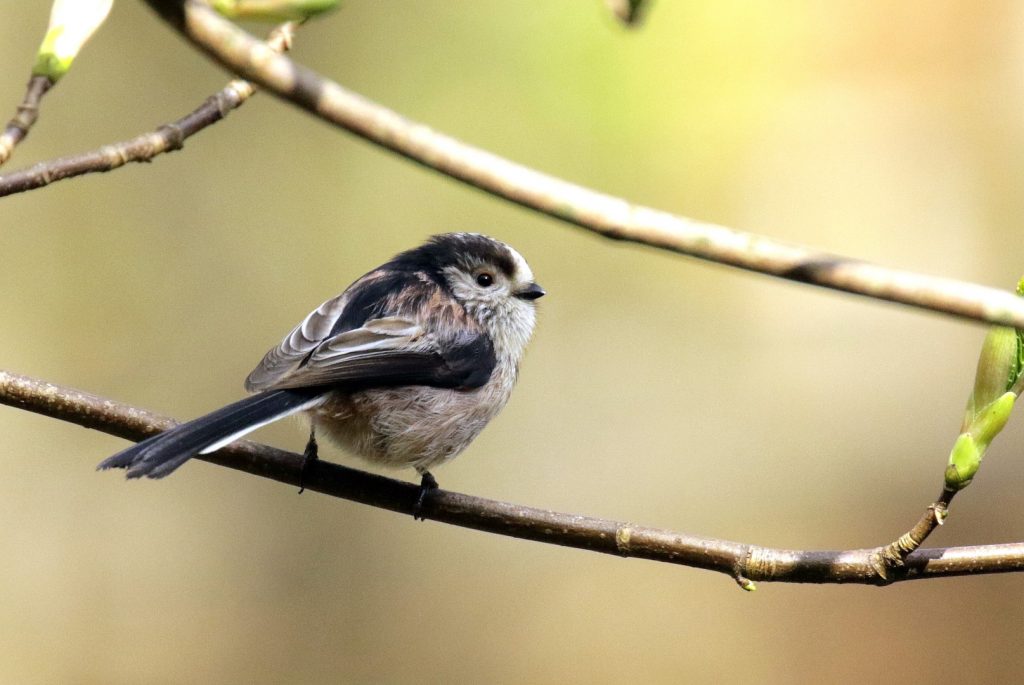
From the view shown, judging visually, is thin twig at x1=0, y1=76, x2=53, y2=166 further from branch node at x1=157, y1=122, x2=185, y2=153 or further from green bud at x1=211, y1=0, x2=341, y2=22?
green bud at x1=211, y1=0, x2=341, y2=22

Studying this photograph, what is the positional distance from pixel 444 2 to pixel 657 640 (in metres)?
3.76

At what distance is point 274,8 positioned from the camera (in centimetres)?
130

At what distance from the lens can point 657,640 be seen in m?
5.65

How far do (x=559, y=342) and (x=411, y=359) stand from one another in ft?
10.6

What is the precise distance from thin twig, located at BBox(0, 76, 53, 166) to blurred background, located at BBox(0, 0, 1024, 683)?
12.0ft

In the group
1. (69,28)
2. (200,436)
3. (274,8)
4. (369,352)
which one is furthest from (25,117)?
(369,352)

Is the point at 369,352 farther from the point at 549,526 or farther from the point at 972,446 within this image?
the point at 972,446

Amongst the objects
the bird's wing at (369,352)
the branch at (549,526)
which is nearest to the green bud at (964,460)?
the branch at (549,526)

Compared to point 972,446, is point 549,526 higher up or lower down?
lower down

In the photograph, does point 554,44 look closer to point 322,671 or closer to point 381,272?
point 381,272

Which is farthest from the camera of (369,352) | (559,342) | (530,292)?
(559,342)

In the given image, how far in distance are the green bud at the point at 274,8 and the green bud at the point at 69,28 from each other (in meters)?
0.21

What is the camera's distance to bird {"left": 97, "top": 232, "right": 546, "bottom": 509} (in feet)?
9.50

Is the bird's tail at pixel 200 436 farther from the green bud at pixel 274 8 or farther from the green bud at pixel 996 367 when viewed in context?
the green bud at pixel 996 367
